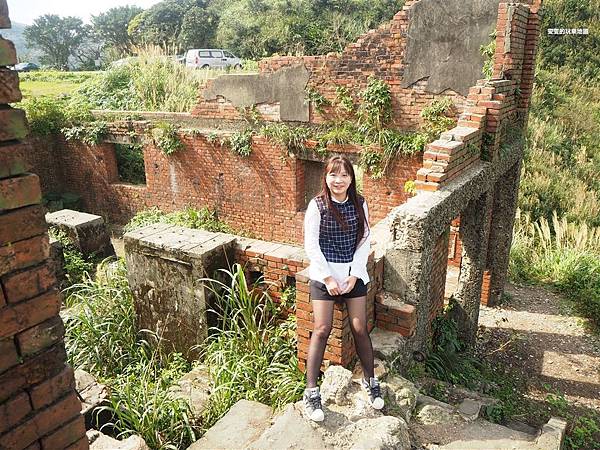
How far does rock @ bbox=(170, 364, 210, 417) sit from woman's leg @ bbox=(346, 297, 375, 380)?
4.71 ft

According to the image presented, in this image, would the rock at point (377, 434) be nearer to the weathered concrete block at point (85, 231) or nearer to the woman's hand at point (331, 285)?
the woman's hand at point (331, 285)

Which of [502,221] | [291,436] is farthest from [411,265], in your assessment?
[502,221]

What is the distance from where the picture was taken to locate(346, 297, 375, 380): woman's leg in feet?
11.3

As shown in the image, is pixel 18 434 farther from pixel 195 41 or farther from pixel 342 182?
pixel 195 41

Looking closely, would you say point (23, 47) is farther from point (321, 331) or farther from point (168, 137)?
point (321, 331)

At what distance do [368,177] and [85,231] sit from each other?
4984 millimetres

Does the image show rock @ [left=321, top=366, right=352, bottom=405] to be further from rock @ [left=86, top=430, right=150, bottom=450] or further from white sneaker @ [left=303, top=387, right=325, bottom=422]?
rock @ [left=86, top=430, right=150, bottom=450]

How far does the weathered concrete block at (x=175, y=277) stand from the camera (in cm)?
470

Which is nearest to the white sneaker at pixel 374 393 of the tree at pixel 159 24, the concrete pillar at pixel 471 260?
the concrete pillar at pixel 471 260

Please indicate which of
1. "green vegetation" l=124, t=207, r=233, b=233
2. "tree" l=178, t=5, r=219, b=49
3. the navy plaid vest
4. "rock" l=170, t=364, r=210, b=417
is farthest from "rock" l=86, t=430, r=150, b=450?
"tree" l=178, t=5, r=219, b=49

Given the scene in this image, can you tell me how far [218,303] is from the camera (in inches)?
189

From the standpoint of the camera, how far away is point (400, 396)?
11.8 ft

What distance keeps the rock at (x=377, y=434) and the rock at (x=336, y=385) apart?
10.9 inches

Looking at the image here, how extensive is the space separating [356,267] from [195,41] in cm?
3591
